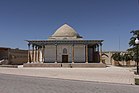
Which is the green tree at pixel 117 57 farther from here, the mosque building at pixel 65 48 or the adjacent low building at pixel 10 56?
the adjacent low building at pixel 10 56

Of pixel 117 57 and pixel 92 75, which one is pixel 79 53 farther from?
pixel 92 75

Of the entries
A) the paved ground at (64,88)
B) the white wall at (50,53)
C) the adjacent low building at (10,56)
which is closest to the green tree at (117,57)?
the white wall at (50,53)

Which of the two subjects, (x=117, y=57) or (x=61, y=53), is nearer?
(x=61, y=53)

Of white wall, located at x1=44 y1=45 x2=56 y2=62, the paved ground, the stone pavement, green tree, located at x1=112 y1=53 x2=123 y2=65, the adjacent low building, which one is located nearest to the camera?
the paved ground

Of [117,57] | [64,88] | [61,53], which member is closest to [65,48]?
[61,53]

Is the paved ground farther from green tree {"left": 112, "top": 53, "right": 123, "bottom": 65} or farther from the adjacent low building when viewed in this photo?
green tree {"left": 112, "top": 53, "right": 123, "bottom": 65}

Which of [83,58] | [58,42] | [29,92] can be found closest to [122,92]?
[29,92]

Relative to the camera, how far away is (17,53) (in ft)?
170

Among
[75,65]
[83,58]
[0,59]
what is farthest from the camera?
[0,59]

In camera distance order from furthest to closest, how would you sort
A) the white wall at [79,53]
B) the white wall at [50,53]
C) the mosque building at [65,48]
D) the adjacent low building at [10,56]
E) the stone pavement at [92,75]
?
the adjacent low building at [10,56] → the white wall at [50,53] → the white wall at [79,53] → the mosque building at [65,48] → the stone pavement at [92,75]

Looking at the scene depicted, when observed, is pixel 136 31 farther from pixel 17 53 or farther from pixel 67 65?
pixel 17 53

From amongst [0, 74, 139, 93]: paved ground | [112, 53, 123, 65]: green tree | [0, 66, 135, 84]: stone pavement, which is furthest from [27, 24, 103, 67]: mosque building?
[0, 74, 139, 93]: paved ground

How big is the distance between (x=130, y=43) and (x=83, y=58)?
56.4ft

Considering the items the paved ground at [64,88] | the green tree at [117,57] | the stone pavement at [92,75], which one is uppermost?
the green tree at [117,57]
